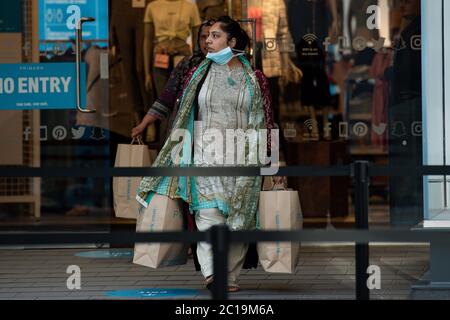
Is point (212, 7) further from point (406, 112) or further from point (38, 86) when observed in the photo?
point (406, 112)

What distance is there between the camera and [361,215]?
6.92 m

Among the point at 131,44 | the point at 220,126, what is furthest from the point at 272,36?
the point at 220,126

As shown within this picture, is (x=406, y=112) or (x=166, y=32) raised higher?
(x=166, y=32)

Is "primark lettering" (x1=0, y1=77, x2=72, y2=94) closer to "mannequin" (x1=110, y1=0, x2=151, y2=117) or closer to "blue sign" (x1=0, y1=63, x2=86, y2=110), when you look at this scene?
"blue sign" (x1=0, y1=63, x2=86, y2=110)

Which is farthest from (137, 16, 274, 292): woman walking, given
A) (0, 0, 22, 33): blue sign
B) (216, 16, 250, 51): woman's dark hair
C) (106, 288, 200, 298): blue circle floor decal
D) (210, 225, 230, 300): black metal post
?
(210, 225, 230, 300): black metal post

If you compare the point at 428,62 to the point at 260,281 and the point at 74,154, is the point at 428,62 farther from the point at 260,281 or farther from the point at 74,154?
the point at 74,154

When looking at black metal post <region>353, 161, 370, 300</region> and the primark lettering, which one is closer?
black metal post <region>353, 161, 370, 300</region>

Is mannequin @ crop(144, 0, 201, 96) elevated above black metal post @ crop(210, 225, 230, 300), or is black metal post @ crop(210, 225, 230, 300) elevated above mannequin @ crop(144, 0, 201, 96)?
mannequin @ crop(144, 0, 201, 96)

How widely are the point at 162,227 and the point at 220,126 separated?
0.77 metres

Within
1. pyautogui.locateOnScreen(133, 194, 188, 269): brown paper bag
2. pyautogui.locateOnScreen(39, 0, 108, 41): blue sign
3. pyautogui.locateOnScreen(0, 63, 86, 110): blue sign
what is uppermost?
pyautogui.locateOnScreen(39, 0, 108, 41): blue sign

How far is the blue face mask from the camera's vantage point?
28.0 ft

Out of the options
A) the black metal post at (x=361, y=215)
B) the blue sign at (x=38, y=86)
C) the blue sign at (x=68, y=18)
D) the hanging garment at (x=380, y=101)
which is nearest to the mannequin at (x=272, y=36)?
the hanging garment at (x=380, y=101)

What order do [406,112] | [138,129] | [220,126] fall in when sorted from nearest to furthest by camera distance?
[220,126], [138,129], [406,112]

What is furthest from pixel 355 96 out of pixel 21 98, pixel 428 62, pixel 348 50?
pixel 21 98
